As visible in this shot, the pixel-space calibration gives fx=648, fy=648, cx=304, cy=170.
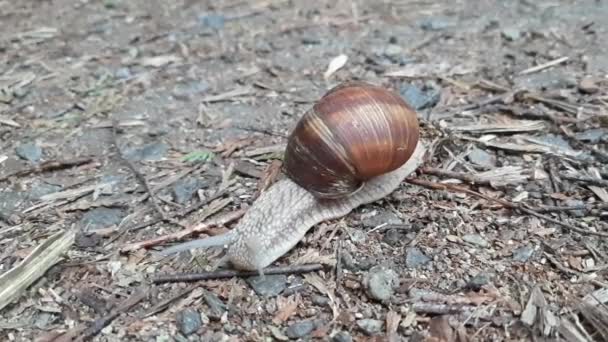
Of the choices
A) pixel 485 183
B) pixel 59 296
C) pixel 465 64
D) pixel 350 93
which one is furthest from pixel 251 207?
pixel 465 64

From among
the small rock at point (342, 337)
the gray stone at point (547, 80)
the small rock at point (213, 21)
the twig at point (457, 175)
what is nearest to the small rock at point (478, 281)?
the small rock at point (342, 337)

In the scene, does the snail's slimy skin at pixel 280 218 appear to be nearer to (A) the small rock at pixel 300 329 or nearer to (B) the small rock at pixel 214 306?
(B) the small rock at pixel 214 306

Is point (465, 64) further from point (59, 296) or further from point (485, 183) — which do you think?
point (59, 296)

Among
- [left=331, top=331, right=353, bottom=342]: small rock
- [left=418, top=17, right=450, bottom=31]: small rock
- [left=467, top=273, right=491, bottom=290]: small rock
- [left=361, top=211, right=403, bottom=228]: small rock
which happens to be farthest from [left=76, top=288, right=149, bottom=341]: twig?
[left=418, top=17, right=450, bottom=31]: small rock

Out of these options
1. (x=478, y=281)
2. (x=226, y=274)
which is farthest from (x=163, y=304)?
(x=478, y=281)

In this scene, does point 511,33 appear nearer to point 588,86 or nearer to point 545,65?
point 545,65
